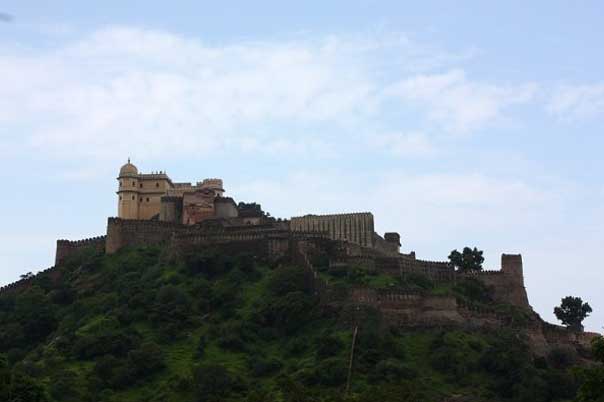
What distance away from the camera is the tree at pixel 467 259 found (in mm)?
102750

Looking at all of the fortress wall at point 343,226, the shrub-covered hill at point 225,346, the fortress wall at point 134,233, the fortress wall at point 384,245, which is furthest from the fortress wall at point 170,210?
the fortress wall at point 384,245

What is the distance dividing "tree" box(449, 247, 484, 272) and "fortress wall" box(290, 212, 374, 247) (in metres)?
7.59

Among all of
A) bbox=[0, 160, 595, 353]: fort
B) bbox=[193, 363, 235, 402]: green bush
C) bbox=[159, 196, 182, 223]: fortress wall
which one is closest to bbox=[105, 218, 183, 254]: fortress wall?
bbox=[0, 160, 595, 353]: fort

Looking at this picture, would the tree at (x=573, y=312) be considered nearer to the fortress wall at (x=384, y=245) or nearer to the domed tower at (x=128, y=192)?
the fortress wall at (x=384, y=245)

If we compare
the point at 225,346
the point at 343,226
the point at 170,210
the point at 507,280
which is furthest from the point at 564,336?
the point at 170,210

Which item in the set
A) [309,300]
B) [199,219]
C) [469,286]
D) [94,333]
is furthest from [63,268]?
[469,286]

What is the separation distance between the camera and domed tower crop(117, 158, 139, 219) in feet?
352

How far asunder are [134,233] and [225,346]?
22.3 metres

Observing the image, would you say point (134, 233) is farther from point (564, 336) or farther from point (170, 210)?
point (564, 336)

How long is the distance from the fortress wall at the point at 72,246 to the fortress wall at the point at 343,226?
56.6ft

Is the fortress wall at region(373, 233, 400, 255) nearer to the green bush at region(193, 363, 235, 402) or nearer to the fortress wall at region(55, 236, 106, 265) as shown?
the fortress wall at region(55, 236, 106, 265)

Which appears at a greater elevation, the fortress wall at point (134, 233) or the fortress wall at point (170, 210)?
the fortress wall at point (170, 210)

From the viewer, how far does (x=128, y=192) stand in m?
108

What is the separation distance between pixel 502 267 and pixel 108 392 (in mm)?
35937
